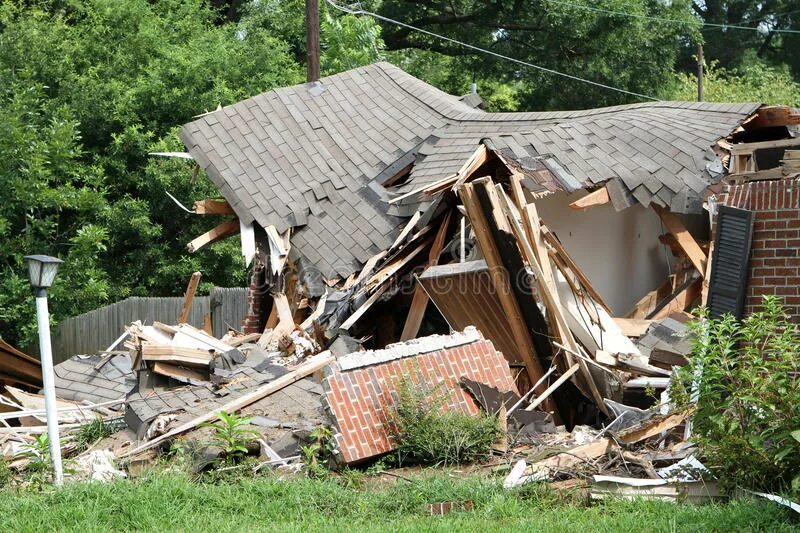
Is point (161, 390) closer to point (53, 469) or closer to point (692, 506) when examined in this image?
point (53, 469)

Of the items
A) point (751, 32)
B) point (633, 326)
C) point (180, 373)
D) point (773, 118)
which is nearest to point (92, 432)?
point (180, 373)

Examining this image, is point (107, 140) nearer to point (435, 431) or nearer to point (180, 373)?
point (180, 373)

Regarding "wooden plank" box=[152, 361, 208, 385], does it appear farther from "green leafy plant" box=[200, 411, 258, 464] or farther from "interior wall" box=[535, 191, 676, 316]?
"interior wall" box=[535, 191, 676, 316]

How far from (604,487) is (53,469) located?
16.7 feet

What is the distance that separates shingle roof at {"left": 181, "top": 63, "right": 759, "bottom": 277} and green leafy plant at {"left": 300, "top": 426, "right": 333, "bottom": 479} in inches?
196

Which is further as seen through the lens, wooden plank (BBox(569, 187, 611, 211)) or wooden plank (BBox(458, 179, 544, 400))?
wooden plank (BBox(569, 187, 611, 211))

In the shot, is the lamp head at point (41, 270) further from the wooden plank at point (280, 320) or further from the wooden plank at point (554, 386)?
the wooden plank at point (280, 320)

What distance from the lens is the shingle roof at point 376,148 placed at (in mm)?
14367

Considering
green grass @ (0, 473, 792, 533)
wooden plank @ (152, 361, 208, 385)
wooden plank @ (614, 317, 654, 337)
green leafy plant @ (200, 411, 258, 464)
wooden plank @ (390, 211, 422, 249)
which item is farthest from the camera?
wooden plank @ (390, 211, 422, 249)

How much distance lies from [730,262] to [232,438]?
4820 mm

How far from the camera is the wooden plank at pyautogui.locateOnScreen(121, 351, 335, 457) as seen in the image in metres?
10.7

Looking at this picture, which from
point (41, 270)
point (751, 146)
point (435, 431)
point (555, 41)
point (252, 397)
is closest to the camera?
point (435, 431)

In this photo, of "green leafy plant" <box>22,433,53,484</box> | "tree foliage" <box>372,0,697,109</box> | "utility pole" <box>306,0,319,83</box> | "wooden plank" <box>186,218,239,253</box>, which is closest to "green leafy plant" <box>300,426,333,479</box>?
"green leafy plant" <box>22,433,53,484</box>

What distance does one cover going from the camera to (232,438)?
31.9 feet
